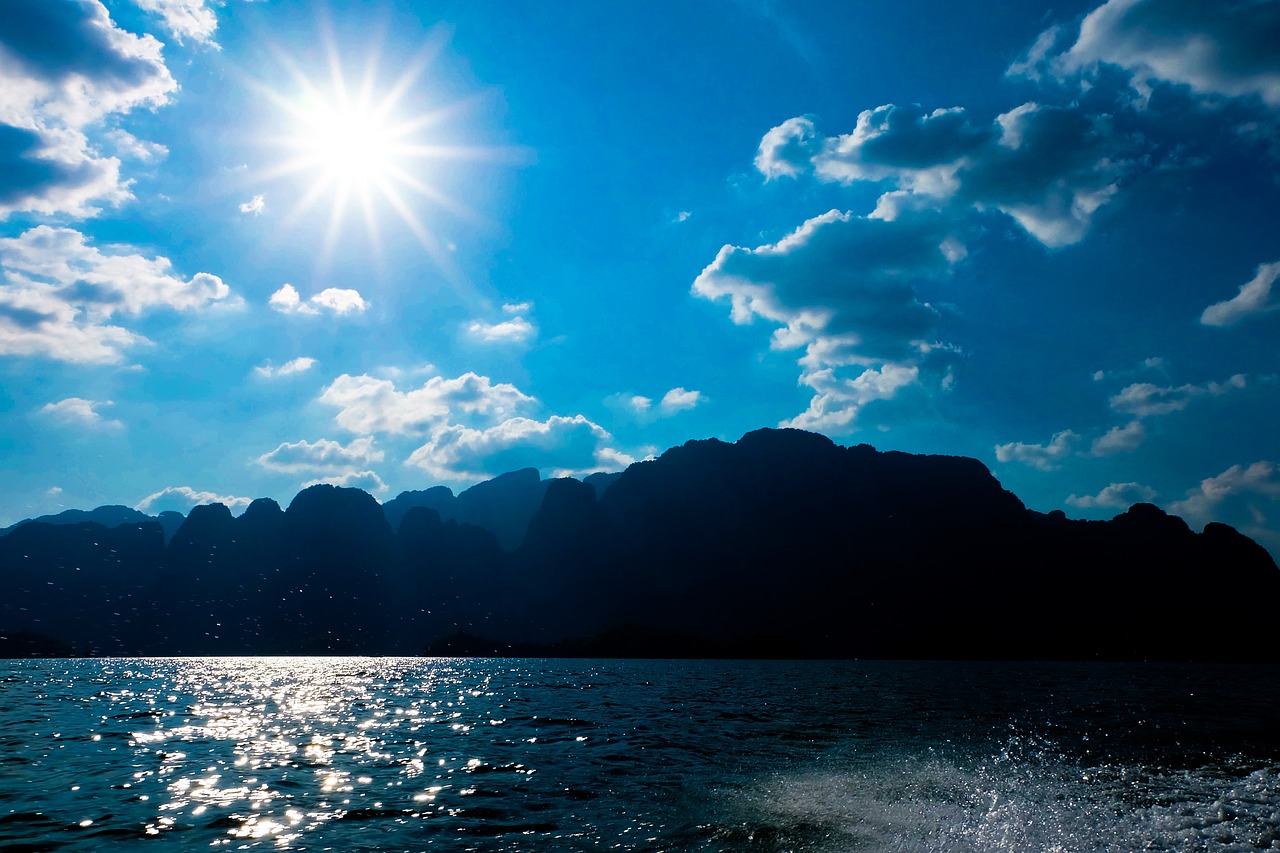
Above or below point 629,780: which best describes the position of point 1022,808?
above

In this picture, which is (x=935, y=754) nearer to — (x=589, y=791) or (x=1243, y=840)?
(x=1243, y=840)

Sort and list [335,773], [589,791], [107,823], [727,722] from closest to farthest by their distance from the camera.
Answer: [107,823], [589,791], [335,773], [727,722]

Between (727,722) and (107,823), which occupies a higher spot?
(107,823)

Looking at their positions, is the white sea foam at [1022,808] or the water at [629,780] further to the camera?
the water at [629,780]

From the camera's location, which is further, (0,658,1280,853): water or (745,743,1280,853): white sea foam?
(0,658,1280,853): water

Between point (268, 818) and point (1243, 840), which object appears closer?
point (1243, 840)

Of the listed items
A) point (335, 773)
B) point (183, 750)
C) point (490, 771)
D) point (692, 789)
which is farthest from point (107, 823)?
point (692, 789)

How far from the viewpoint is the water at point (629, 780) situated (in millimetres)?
17438

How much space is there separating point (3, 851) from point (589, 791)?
14974mm

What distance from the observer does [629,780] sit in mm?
24625

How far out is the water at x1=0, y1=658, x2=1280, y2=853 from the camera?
17438 mm

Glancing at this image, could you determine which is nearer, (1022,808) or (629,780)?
(1022,808)

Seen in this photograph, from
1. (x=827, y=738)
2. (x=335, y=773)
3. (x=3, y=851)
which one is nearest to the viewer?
(x=3, y=851)

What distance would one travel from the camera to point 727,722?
43.1 meters
